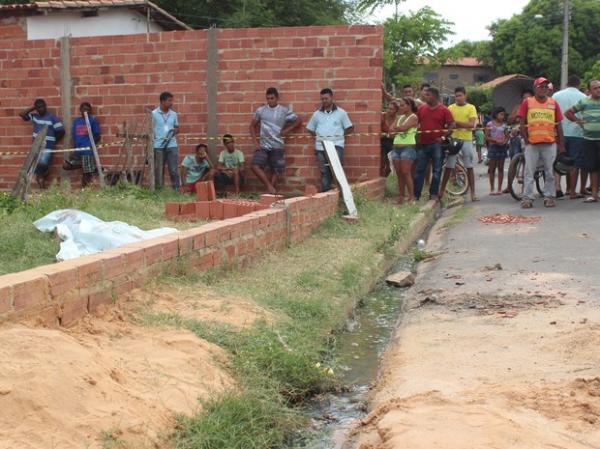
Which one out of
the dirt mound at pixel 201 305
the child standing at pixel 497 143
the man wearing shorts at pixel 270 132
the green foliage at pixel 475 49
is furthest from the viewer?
the green foliage at pixel 475 49

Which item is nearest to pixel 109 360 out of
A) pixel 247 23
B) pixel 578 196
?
pixel 578 196

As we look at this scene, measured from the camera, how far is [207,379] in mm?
3791

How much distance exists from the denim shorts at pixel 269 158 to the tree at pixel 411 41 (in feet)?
48.0

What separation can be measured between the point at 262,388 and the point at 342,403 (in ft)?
→ 2.06

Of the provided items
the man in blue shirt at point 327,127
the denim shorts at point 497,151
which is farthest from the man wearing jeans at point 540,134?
the man in blue shirt at point 327,127

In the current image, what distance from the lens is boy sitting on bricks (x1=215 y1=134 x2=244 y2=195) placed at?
1144 cm

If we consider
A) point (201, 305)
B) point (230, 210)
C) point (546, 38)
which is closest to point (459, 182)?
point (230, 210)

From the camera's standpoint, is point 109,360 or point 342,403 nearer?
point 109,360

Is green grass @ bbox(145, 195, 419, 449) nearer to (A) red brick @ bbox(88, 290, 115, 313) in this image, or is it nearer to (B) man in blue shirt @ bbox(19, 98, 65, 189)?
(A) red brick @ bbox(88, 290, 115, 313)

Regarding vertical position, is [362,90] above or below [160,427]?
above

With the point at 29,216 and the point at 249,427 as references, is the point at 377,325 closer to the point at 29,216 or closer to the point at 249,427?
the point at 249,427

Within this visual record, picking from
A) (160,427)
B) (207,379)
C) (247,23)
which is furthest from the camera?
(247,23)

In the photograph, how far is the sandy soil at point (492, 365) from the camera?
317 cm

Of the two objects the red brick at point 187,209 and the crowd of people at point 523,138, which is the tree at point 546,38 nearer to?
the crowd of people at point 523,138
